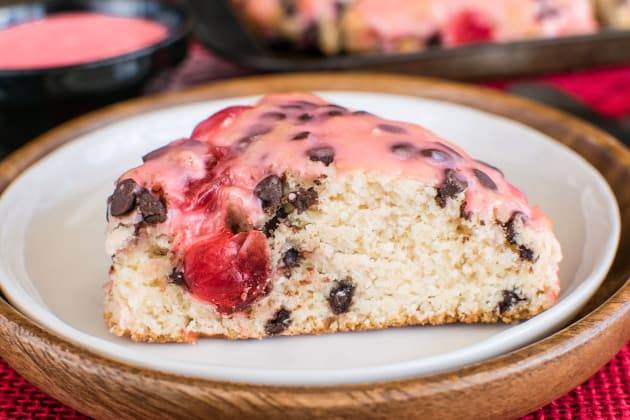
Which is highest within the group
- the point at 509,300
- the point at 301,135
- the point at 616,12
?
the point at 301,135

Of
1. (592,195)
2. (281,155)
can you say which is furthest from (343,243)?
(592,195)

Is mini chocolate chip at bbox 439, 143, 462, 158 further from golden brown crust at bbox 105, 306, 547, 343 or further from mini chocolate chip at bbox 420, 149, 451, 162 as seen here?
golden brown crust at bbox 105, 306, 547, 343

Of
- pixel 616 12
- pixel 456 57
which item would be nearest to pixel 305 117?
pixel 456 57

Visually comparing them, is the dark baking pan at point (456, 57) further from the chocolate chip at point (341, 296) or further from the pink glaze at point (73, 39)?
the chocolate chip at point (341, 296)

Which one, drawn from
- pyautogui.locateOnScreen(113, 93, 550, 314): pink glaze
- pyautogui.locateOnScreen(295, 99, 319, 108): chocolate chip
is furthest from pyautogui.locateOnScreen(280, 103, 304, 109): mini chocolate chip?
pyautogui.locateOnScreen(113, 93, 550, 314): pink glaze

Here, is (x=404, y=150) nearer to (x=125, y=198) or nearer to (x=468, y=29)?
(x=125, y=198)

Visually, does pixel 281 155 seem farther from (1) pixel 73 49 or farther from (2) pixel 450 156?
(1) pixel 73 49

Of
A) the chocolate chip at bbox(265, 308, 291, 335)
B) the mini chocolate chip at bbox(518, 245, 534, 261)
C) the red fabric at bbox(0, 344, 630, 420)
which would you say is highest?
the mini chocolate chip at bbox(518, 245, 534, 261)
